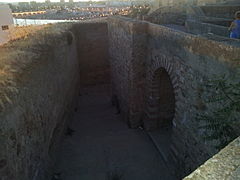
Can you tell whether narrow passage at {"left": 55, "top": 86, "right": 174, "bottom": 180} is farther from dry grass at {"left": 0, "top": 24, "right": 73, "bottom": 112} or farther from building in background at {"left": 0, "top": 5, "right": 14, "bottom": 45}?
building in background at {"left": 0, "top": 5, "right": 14, "bottom": 45}

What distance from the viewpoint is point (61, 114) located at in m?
8.16

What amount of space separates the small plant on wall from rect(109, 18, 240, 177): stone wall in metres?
0.30

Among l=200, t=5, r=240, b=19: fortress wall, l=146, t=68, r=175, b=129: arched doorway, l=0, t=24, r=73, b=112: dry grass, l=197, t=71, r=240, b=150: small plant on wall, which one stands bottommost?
l=146, t=68, r=175, b=129: arched doorway

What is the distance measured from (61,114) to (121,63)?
333 centimetres

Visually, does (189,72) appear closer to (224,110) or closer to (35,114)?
(224,110)

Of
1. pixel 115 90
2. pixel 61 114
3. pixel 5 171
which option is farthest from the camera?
pixel 115 90

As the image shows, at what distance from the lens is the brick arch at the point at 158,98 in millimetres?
7871

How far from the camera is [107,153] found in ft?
25.1

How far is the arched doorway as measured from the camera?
8016 millimetres

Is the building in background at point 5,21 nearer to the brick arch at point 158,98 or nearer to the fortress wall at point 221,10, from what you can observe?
the brick arch at point 158,98

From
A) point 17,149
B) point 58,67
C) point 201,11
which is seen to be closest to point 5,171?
point 17,149

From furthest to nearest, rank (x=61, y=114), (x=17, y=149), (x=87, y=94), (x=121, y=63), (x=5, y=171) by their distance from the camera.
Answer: (x=87, y=94), (x=121, y=63), (x=61, y=114), (x=17, y=149), (x=5, y=171)

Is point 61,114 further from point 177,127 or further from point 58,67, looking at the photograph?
point 177,127

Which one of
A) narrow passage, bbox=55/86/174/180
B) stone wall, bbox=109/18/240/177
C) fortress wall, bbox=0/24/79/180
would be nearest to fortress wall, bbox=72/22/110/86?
stone wall, bbox=109/18/240/177
